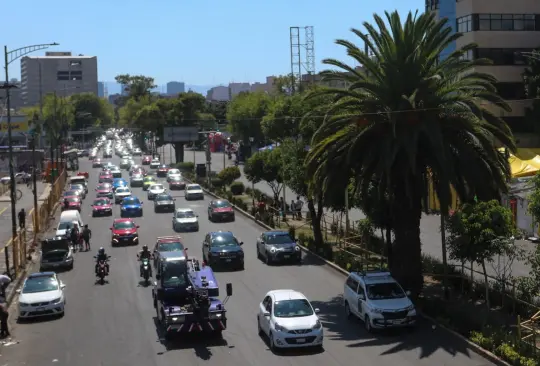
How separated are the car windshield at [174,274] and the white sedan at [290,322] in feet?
9.03

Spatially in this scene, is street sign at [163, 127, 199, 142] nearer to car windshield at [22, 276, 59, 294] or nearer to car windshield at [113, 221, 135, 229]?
car windshield at [113, 221, 135, 229]

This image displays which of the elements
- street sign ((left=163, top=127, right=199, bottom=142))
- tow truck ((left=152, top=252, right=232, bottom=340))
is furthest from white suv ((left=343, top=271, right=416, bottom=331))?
street sign ((left=163, top=127, right=199, bottom=142))

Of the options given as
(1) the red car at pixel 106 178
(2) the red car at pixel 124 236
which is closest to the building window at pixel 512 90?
(2) the red car at pixel 124 236

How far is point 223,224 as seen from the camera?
54000 mm

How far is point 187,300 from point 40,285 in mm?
7685

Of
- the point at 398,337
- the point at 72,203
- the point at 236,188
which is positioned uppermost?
the point at 236,188

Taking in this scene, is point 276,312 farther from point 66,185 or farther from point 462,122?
point 66,185

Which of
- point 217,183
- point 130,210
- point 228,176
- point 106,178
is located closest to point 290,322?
point 130,210

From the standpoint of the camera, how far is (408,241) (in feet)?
93.6

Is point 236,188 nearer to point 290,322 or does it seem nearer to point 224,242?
point 224,242

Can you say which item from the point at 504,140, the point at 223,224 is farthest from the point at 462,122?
the point at 223,224

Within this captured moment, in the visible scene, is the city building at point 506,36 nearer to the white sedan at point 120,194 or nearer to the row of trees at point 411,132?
the white sedan at point 120,194

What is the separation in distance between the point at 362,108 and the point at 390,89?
1333mm

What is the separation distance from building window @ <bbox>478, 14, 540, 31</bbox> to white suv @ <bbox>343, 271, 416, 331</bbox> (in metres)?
41.9
